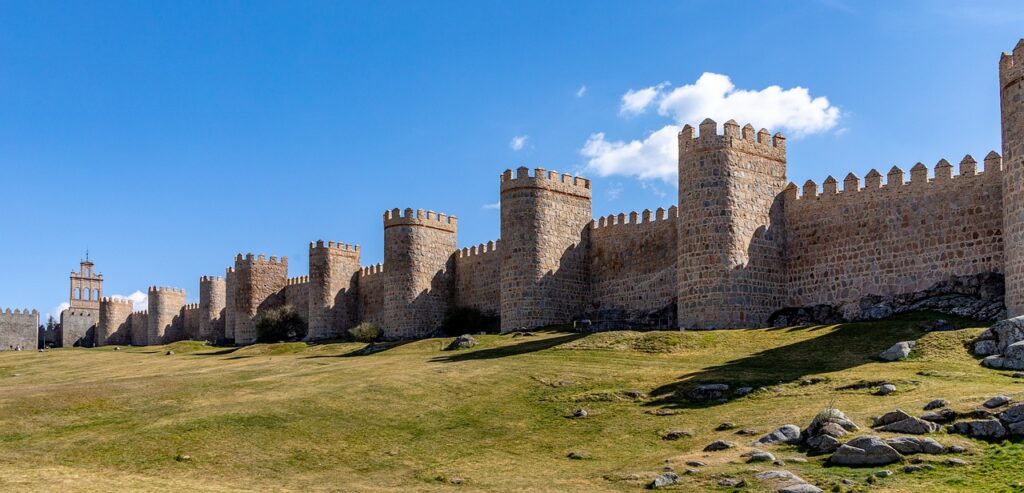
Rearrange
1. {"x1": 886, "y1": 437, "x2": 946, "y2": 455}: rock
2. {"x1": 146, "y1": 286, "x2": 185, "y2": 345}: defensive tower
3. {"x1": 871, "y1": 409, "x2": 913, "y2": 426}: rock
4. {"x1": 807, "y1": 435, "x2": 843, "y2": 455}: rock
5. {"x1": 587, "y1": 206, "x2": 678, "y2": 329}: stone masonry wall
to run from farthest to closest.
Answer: {"x1": 146, "y1": 286, "x2": 185, "y2": 345}: defensive tower → {"x1": 587, "y1": 206, "x2": 678, "y2": 329}: stone masonry wall → {"x1": 871, "y1": 409, "x2": 913, "y2": 426}: rock → {"x1": 807, "y1": 435, "x2": 843, "y2": 455}: rock → {"x1": 886, "y1": 437, "x2": 946, "y2": 455}: rock

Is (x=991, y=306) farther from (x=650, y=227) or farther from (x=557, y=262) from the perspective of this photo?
(x=557, y=262)

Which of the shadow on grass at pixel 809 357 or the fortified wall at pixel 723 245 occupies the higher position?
the fortified wall at pixel 723 245

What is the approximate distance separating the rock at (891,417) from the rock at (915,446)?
114 cm

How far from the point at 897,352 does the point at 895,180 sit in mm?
10120

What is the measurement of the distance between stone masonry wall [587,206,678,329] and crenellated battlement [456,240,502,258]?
674 cm

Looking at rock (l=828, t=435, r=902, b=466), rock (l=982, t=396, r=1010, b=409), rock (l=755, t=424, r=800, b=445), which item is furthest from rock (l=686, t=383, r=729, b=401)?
rock (l=828, t=435, r=902, b=466)

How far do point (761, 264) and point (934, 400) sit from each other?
57.9 feet

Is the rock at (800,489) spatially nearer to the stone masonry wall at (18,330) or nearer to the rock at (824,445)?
the rock at (824,445)

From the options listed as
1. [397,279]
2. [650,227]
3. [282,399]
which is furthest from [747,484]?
[397,279]

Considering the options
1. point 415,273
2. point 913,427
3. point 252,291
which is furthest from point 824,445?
point 252,291

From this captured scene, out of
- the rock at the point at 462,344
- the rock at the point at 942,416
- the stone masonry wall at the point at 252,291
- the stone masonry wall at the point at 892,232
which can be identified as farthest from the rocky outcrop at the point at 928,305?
the stone masonry wall at the point at 252,291

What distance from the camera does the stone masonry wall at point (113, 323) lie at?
8638 centimetres

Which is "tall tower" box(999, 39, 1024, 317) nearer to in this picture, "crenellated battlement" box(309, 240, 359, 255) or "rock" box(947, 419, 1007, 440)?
"rock" box(947, 419, 1007, 440)

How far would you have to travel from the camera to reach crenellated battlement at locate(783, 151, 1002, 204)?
32.0m
